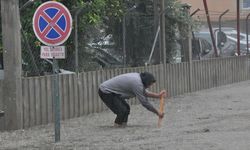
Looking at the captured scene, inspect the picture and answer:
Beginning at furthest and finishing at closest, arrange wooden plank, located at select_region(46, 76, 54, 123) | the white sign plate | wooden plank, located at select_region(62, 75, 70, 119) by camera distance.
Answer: wooden plank, located at select_region(62, 75, 70, 119) < wooden plank, located at select_region(46, 76, 54, 123) < the white sign plate

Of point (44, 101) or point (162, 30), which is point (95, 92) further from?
point (162, 30)

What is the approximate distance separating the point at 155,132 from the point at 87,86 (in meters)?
4.33

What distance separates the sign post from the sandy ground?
2.71 ft

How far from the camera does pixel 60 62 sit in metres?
17.1

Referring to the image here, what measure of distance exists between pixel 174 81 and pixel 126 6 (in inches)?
109

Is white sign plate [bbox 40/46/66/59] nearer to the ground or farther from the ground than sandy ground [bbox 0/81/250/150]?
farther from the ground

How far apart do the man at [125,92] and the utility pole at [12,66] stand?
1744mm

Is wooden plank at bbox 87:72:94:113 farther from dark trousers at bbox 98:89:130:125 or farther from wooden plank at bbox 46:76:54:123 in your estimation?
dark trousers at bbox 98:89:130:125

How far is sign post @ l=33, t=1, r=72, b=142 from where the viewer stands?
11.3m

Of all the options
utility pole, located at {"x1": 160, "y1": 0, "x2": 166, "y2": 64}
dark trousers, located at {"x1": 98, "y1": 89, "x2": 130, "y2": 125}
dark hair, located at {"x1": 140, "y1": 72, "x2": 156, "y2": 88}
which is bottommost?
dark trousers, located at {"x1": 98, "y1": 89, "x2": 130, "y2": 125}

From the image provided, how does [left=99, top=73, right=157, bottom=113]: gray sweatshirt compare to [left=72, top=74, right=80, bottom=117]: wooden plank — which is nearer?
[left=99, top=73, right=157, bottom=113]: gray sweatshirt

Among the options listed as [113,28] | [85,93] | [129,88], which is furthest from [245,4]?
[129,88]

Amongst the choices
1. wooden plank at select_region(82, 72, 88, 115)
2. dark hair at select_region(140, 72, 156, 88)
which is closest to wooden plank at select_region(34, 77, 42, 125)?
wooden plank at select_region(82, 72, 88, 115)

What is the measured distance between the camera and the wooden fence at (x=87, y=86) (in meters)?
13.8
